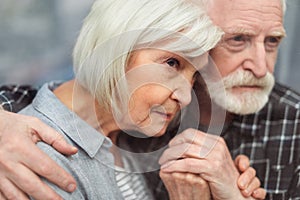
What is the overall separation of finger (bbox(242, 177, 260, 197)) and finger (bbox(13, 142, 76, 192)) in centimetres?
48

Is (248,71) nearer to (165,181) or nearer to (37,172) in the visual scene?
(165,181)

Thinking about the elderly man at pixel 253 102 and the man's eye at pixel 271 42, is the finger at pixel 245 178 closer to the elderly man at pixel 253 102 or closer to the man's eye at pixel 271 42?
the elderly man at pixel 253 102

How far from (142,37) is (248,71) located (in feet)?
1.37

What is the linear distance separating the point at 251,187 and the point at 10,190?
0.60 m

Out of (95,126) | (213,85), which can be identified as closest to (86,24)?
(95,126)

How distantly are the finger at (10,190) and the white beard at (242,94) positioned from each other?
56 centimetres

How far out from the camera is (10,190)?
1.14 m

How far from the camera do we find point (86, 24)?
1.35 m

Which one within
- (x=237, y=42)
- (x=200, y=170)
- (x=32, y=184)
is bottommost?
(x=200, y=170)

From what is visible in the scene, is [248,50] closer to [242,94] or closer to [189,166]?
[242,94]

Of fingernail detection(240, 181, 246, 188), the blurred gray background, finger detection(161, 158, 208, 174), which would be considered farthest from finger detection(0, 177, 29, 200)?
the blurred gray background

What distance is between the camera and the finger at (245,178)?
142 centimetres

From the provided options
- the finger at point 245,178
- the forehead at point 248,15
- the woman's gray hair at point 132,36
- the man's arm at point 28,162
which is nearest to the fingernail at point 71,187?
the man's arm at point 28,162

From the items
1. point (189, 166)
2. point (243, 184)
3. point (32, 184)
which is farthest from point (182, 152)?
point (32, 184)
